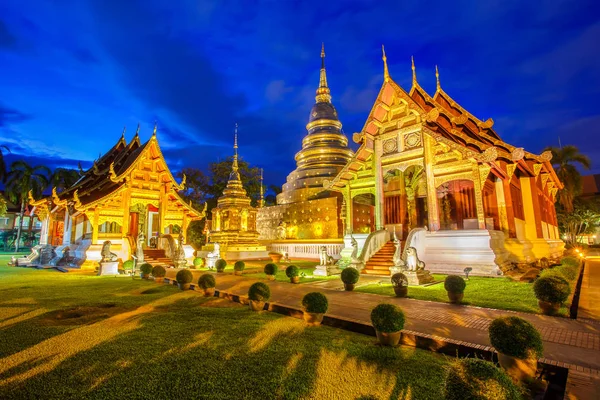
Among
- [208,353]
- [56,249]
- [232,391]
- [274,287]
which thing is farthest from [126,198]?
[232,391]

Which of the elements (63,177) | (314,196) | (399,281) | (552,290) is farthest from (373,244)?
(63,177)

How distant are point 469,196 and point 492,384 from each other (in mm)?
16118

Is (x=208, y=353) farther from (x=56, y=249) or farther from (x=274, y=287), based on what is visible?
Result: (x=56, y=249)

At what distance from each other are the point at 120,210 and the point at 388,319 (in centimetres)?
1734

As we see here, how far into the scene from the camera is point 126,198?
17.6 m

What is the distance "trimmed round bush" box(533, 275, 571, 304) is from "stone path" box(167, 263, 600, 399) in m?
0.40

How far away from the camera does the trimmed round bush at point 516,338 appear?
3199 mm

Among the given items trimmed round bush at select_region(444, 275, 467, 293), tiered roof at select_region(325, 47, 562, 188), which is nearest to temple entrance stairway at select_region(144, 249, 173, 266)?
tiered roof at select_region(325, 47, 562, 188)

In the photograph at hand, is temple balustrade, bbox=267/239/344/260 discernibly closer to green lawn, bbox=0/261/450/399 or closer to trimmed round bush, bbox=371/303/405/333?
green lawn, bbox=0/261/450/399

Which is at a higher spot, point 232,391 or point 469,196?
point 469,196

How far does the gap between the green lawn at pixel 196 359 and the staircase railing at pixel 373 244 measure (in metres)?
7.97

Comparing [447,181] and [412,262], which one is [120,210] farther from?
[447,181]

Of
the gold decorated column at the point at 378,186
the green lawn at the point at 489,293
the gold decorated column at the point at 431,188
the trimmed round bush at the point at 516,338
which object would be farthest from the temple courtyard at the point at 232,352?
the gold decorated column at the point at 378,186

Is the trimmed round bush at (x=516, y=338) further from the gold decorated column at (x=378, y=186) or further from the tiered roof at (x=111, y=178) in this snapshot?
the tiered roof at (x=111, y=178)
